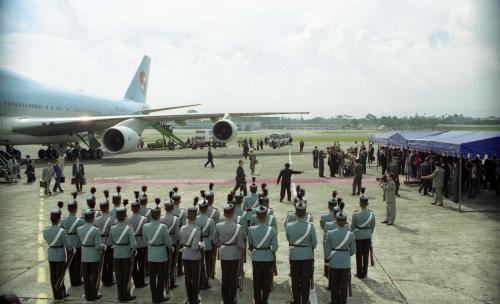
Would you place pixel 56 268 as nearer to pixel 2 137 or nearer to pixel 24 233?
pixel 24 233

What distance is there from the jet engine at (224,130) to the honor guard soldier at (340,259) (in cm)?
2600

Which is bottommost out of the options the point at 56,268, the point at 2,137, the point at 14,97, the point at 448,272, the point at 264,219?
the point at 448,272

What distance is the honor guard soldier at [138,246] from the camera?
7.64m

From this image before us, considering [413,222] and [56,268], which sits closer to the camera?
[56,268]

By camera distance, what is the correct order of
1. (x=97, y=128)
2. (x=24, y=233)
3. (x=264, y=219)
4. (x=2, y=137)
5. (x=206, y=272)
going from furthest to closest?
(x=97, y=128) → (x=2, y=137) → (x=24, y=233) → (x=206, y=272) → (x=264, y=219)

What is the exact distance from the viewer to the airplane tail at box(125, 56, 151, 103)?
Result: 48188 millimetres

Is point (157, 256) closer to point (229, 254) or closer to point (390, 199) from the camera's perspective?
point (229, 254)

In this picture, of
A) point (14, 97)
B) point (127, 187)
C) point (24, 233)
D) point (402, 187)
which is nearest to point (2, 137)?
point (14, 97)

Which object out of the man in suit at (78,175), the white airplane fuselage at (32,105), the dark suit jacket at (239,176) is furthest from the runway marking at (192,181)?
the white airplane fuselage at (32,105)

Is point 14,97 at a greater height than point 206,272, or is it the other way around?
point 14,97

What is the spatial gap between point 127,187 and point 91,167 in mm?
9703

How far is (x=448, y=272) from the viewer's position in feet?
26.5

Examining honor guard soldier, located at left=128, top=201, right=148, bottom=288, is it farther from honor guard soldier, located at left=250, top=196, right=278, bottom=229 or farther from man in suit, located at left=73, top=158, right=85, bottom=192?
man in suit, located at left=73, top=158, right=85, bottom=192

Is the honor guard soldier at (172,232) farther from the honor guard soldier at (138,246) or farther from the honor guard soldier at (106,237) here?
the honor guard soldier at (106,237)
